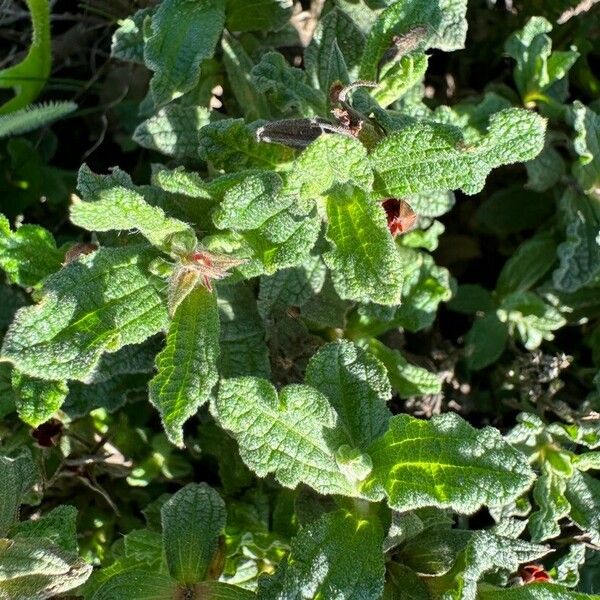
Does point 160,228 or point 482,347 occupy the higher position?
point 160,228

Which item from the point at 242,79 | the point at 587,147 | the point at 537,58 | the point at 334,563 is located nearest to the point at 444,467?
the point at 334,563

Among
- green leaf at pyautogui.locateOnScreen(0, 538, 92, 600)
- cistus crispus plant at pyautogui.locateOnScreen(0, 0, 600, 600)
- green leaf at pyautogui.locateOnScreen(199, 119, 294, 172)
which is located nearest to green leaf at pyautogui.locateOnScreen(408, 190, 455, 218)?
cistus crispus plant at pyautogui.locateOnScreen(0, 0, 600, 600)

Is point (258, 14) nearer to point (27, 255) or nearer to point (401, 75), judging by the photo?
point (401, 75)

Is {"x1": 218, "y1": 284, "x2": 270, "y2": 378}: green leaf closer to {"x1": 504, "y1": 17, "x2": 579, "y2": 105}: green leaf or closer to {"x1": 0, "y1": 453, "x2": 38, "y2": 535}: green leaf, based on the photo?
{"x1": 0, "y1": 453, "x2": 38, "y2": 535}: green leaf

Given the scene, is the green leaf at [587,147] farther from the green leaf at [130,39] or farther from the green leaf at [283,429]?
the green leaf at [130,39]

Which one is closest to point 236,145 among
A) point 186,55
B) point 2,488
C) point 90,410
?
point 186,55

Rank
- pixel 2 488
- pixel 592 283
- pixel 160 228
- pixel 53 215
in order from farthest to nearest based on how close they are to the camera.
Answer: pixel 53 215 → pixel 592 283 → pixel 2 488 → pixel 160 228

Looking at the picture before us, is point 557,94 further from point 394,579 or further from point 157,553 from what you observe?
point 157,553

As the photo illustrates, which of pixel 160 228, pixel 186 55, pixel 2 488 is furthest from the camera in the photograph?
pixel 186 55
